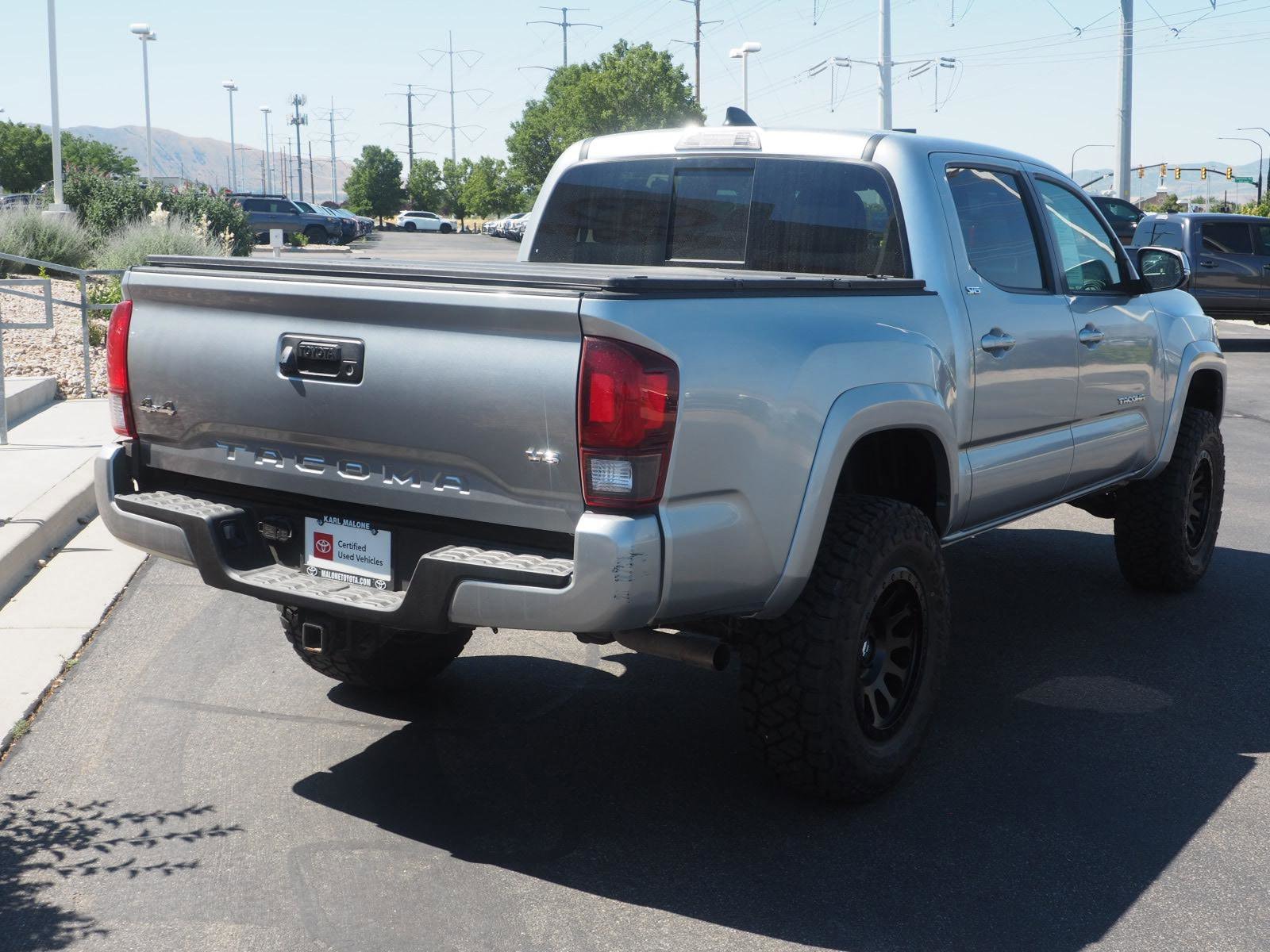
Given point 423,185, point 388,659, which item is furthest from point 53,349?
point 423,185

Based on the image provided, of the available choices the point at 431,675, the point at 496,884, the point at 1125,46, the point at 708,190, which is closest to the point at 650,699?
the point at 431,675

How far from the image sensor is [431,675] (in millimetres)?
5281

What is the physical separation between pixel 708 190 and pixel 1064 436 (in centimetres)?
174

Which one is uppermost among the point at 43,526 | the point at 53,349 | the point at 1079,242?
the point at 1079,242

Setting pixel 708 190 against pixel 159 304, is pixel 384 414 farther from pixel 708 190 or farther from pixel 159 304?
pixel 708 190

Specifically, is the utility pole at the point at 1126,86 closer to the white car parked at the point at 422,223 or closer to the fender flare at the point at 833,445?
the fender flare at the point at 833,445

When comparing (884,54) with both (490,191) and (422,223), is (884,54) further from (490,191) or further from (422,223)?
(490,191)

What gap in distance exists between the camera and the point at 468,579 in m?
3.47

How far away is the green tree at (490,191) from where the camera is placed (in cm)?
10650

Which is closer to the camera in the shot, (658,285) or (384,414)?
(658,285)

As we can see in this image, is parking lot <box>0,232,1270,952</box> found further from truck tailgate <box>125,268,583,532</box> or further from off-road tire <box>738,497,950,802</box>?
truck tailgate <box>125,268,583,532</box>

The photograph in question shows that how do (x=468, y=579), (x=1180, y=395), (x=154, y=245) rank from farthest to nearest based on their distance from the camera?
(x=154, y=245), (x=1180, y=395), (x=468, y=579)

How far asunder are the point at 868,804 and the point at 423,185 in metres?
116

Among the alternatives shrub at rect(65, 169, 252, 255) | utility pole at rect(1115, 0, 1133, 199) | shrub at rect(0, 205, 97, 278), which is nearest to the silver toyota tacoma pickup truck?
shrub at rect(0, 205, 97, 278)
